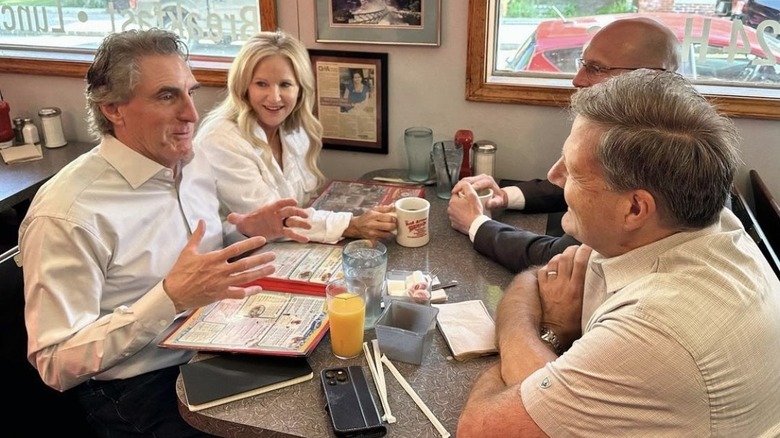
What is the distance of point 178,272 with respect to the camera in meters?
1.37

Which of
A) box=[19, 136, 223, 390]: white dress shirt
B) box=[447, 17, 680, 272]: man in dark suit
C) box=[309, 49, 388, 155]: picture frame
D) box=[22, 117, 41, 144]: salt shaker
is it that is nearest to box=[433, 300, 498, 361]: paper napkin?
box=[447, 17, 680, 272]: man in dark suit

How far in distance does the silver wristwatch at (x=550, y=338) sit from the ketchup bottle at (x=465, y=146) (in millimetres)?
1039

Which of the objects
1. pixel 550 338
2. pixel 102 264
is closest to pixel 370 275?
pixel 550 338

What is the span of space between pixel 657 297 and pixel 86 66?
2489 millimetres

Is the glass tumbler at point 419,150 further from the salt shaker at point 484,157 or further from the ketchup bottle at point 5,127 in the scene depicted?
the ketchup bottle at point 5,127

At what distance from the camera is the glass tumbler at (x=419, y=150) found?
7.86ft

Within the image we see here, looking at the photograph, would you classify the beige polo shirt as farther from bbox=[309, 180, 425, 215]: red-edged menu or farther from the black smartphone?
bbox=[309, 180, 425, 215]: red-edged menu

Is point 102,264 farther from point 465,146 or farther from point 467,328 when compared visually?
point 465,146

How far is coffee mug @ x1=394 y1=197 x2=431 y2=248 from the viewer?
1.81 meters

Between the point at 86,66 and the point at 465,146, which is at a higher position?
the point at 86,66

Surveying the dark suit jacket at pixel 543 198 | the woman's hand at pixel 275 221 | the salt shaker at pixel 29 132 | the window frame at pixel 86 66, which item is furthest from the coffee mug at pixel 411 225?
the salt shaker at pixel 29 132

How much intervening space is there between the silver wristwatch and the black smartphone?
1.26 feet

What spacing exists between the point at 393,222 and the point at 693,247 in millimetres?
936

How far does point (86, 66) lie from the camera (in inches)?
106
